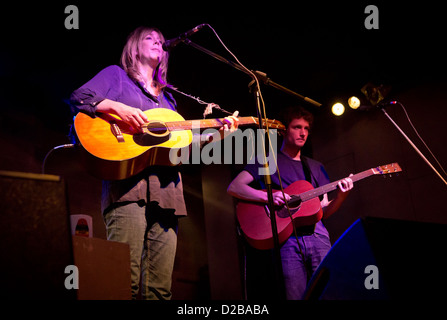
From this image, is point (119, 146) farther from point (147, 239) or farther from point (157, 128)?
point (147, 239)

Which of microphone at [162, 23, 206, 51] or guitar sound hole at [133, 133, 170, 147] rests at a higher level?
microphone at [162, 23, 206, 51]

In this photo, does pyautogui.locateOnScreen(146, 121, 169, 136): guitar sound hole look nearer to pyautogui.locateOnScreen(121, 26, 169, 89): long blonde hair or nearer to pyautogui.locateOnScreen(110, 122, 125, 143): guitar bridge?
pyautogui.locateOnScreen(110, 122, 125, 143): guitar bridge

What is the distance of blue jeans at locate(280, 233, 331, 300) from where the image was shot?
2.93 metres

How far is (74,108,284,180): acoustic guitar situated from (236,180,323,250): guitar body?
4.20 ft

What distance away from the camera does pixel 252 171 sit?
3.63m

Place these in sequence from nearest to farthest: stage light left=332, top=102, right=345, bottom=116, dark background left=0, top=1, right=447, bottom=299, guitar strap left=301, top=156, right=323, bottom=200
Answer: dark background left=0, top=1, right=447, bottom=299 → guitar strap left=301, top=156, right=323, bottom=200 → stage light left=332, top=102, right=345, bottom=116

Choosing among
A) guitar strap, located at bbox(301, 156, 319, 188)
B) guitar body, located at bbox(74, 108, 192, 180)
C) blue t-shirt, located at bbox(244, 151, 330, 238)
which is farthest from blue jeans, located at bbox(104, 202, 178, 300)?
guitar strap, located at bbox(301, 156, 319, 188)

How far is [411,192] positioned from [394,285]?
3756mm

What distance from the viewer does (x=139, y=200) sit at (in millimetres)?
2186

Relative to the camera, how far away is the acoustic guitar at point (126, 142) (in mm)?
2197

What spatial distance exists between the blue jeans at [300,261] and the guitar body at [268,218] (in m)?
0.16

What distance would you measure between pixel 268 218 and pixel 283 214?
0.16 m

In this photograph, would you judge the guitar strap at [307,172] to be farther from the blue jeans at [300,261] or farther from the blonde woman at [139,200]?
the blonde woman at [139,200]

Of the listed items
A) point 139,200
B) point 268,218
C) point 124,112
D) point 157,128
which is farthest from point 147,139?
point 268,218
